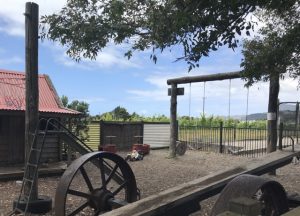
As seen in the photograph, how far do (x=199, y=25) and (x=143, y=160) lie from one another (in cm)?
1304

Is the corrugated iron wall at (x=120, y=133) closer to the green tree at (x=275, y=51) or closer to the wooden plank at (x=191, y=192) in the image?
the green tree at (x=275, y=51)

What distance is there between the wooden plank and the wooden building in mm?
10375

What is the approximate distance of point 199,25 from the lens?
6387mm

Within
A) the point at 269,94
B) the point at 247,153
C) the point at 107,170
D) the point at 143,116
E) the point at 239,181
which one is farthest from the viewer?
the point at 143,116

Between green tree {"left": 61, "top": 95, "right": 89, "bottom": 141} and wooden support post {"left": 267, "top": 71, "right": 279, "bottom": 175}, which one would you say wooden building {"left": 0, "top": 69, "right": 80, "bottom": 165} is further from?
wooden support post {"left": 267, "top": 71, "right": 279, "bottom": 175}

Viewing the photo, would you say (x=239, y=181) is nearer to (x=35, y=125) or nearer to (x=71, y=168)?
(x=71, y=168)

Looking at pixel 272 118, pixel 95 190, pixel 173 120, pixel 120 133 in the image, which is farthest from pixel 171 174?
pixel 120 133

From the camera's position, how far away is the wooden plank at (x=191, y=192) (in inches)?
193

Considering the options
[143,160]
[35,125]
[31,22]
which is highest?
[31,22]

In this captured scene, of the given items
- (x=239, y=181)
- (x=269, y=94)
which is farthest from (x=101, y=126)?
(x=239, y=181)

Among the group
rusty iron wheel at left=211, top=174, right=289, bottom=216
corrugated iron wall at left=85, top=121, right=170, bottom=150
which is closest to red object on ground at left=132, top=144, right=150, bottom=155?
corrugated iron wall at left=85, top=121, right=170, bottom=150

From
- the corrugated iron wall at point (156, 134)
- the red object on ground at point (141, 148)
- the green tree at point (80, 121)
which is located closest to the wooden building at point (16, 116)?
the green tree at point (80, 121)

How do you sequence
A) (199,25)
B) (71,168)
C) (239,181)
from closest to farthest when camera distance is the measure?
(239,181), (199,25), (71,168)

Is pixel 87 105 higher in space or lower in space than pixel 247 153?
higher
